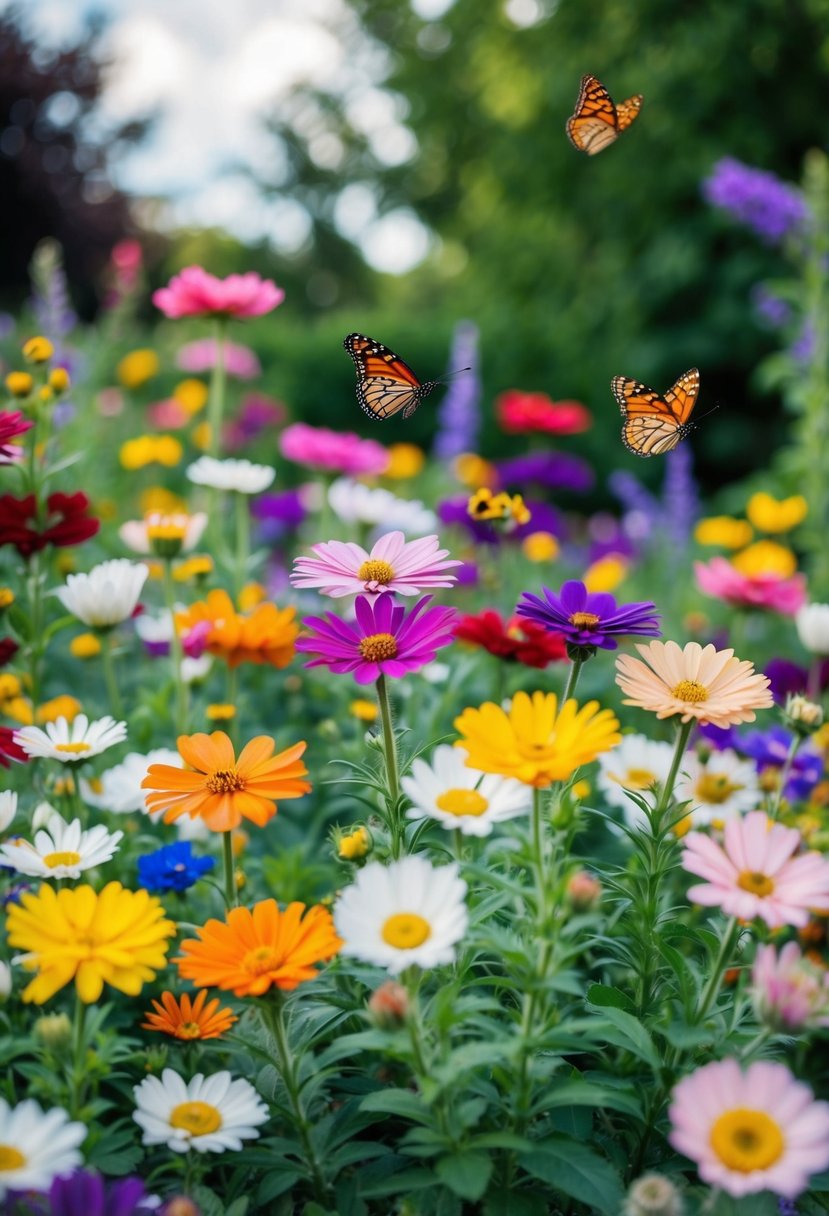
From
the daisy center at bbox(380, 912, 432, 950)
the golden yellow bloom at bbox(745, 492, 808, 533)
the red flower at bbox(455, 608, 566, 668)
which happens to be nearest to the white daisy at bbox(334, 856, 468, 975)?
the daisy center at bbox(380, 912, 432, 950)

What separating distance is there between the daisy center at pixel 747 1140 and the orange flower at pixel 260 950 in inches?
15.7

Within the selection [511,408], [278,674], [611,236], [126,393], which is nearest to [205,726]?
[278,674]

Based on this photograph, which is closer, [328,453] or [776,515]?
[328,453]

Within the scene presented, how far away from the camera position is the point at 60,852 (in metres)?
1.25

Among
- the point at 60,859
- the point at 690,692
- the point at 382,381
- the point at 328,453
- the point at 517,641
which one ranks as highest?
the point at 328,453

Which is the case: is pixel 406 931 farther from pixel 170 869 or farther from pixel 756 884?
pixel 170 869

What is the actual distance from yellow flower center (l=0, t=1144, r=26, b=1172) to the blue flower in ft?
1.65

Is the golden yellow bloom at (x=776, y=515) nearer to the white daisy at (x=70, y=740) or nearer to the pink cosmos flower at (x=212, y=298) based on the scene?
the pink cosmos flower at (x=212, y=298)

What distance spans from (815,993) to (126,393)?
19.7 feet

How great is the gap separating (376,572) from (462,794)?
11.5 inches

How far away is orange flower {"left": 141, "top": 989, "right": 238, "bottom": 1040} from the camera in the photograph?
116 cm

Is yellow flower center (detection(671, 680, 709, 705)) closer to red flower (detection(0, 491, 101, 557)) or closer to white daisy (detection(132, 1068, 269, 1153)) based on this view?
white daisy (detection(132, 1068, 269, 1153))

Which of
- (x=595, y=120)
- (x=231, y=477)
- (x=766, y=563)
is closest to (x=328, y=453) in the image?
(x=231, y=477)

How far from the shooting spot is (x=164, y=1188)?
1.19m
